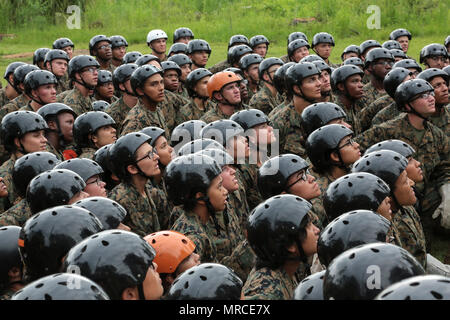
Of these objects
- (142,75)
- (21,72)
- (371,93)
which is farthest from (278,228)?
(21,72)

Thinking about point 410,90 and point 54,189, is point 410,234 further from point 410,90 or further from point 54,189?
point 54,189

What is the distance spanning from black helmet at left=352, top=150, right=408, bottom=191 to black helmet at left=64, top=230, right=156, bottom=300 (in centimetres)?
279

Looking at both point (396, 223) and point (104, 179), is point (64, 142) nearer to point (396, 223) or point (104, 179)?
point (104, 179)

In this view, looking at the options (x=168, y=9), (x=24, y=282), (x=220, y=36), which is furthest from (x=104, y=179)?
(x=168, y=9)

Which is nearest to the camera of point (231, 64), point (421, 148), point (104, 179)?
point (104, 179)

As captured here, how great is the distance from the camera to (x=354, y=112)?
1041cm

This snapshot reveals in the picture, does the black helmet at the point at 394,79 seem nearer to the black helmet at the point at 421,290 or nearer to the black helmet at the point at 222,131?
the black helmet at the point at 222,131

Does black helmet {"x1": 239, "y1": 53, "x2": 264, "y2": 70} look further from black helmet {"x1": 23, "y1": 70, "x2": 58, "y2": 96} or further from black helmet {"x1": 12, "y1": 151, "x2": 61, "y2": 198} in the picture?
black helmet {"x1": 12, "y1": 151, "x2": 61, "y2": 198}

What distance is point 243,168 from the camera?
7.32 metres

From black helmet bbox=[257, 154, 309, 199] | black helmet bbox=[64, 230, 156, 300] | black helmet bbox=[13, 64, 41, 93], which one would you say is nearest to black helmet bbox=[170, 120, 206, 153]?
black helmet bbox=[257, 154, 309, 199]

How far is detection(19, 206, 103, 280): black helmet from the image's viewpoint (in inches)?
171

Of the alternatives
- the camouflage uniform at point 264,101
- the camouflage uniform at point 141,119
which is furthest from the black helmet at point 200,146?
the camouflage uniform at point 264,101
